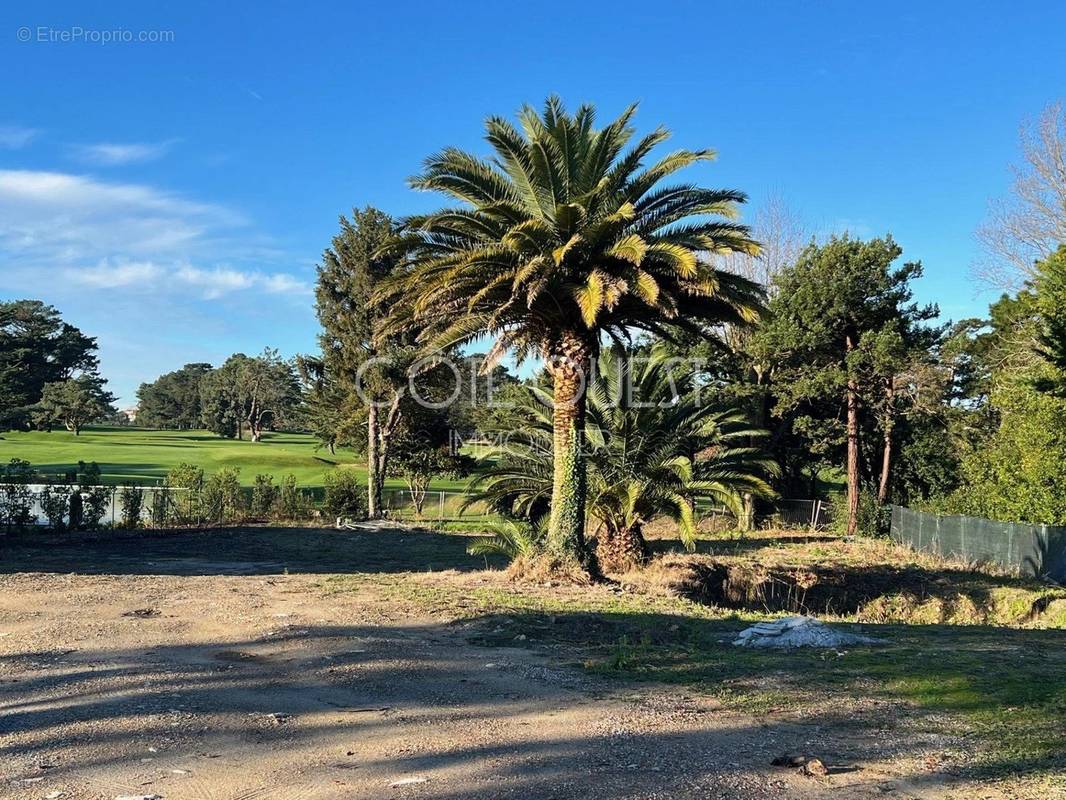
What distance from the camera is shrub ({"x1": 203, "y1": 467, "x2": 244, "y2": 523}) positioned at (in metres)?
23.8

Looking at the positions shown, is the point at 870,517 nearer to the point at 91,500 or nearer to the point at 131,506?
the point at 131,506

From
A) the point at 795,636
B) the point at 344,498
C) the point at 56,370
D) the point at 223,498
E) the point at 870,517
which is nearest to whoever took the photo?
the point at 795,636

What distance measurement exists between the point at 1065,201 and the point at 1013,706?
2914cm

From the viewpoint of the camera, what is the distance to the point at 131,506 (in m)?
21.8

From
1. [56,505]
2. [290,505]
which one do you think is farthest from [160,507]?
[290,505]

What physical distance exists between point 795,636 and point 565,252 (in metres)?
6.55

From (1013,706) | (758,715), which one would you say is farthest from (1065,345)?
(758,715)

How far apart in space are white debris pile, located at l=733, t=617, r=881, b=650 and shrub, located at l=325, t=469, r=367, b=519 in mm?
20848

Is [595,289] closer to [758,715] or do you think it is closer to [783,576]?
[758,715]

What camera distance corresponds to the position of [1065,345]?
48.7 feet

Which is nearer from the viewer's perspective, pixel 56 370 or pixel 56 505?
pixel 56 505

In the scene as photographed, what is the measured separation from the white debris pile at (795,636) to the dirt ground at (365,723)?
7.42 feet

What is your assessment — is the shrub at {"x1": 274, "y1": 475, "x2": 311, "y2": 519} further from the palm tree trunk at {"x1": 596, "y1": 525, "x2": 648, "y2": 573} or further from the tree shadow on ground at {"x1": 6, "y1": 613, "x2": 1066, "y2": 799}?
the tree shadow on ground at {"x1": 6, "y1": 613, "x2": 1066, "y2": 799}

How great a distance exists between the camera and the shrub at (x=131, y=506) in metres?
21.7
